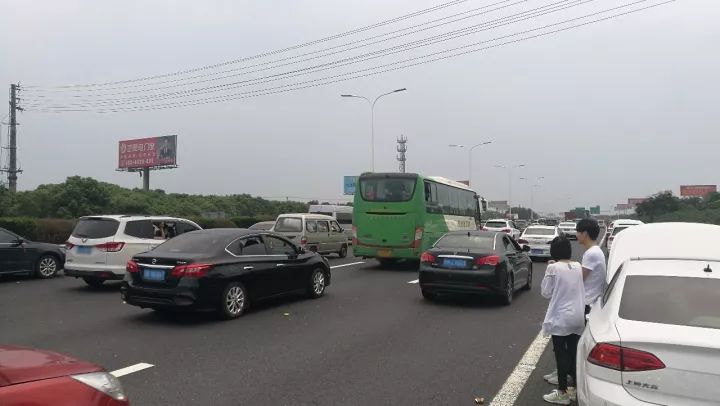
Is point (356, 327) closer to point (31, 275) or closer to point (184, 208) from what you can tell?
point (31, 275)

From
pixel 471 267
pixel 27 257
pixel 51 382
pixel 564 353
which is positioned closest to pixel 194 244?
pixel 471 267

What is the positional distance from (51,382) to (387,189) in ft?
50.4

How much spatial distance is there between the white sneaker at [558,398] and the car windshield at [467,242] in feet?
19.0

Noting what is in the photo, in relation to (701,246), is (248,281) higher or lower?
lower

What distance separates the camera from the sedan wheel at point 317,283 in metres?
11.0

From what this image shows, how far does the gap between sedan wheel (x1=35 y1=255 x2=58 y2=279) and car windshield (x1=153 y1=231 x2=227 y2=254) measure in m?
6.93

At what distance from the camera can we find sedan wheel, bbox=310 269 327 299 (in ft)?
36.2

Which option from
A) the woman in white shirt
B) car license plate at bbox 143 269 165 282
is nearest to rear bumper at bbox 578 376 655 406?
the woman in white shirt

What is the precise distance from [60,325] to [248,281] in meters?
2.81

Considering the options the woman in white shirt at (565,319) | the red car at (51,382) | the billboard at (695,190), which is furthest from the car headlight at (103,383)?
the billboard at (695,190)

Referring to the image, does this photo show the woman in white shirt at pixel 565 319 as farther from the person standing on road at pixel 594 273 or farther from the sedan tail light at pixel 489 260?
the sedan tail light at pixel 489 260

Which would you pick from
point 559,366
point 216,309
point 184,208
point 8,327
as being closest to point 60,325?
point 8,327

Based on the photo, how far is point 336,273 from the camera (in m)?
16.5

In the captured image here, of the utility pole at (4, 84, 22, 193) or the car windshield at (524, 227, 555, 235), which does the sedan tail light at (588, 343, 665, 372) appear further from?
the utility pole at (4, 84, 22, 193)
